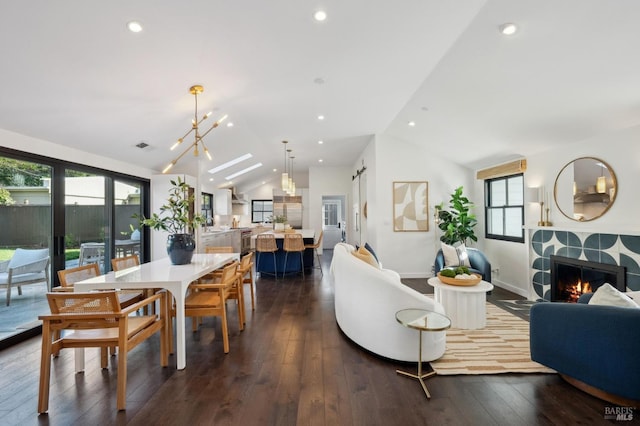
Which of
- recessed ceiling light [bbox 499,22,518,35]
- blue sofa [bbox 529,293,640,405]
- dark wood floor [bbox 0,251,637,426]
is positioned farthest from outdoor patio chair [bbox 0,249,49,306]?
recessed ceiling light [bbox 499,22,518,35]

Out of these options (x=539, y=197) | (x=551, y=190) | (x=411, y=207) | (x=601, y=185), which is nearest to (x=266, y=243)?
(x=411, y=207)

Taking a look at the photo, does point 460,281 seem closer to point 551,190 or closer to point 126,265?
point 551,190

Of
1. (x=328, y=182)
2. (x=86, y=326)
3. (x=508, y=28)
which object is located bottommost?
(x=86, y=326)

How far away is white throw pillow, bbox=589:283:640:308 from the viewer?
2188 mm

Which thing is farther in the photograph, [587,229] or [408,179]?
[408,179]

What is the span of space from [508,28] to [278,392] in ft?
11.6

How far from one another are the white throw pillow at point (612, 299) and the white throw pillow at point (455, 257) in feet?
8.63

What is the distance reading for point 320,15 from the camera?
2586mm

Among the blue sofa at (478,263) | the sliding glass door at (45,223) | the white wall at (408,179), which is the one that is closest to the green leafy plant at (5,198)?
the sliding glass door at (45,223)

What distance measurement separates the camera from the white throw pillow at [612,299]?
7.18ft

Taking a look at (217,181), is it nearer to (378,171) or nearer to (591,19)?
(378,171)

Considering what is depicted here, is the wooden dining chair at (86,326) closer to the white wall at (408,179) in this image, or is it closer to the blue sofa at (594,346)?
the blue sofa at (594,346)

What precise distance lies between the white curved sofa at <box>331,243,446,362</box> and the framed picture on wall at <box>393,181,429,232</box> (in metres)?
3.39

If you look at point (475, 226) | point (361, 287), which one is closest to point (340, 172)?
point (475, 226)
